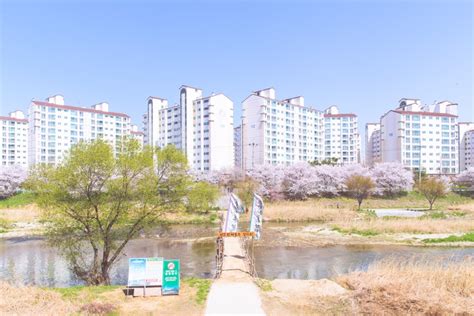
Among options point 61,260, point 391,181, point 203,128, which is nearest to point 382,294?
point 61,260

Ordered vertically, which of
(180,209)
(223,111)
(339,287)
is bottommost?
(339,287)

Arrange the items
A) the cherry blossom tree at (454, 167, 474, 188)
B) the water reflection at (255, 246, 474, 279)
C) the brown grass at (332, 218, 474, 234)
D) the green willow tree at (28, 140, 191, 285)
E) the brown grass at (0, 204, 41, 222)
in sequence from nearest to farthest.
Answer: the green willow tree at (28, 140, 191, 285)
the water reflection at (255, 246, 474, 279)
the brown grass at (332, 218, 474, 234)
the brown grass at (0, 204, 41, 222)
the cherry blossom tree at (454, 167, 474, 188)

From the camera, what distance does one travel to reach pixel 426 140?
9912 cm

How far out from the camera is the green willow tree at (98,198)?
741 inches

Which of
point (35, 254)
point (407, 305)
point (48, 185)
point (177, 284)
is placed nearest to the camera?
point (407, 305)

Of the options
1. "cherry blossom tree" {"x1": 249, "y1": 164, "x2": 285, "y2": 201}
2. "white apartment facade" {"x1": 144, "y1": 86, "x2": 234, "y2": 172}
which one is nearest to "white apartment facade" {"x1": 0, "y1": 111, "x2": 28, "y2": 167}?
"white apartment facade" {"x1": 144, "y1": 86, "x2": 234, "y2": 172}

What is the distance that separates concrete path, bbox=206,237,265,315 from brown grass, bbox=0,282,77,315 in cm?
454

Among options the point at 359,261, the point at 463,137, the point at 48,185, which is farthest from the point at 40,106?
the point at 463,137

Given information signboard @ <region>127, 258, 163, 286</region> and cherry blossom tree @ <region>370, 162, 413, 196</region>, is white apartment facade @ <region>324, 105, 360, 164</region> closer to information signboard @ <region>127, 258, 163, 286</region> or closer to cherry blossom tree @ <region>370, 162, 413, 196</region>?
cherry blossom tree @ <region>370, 162, 413, 196</region>

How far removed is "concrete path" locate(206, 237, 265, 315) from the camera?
1159 centimetres

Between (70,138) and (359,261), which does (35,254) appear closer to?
(359,261)

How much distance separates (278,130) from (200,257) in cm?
6794

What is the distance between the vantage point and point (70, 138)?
94.6 meters

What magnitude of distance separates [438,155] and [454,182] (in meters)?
24.1
